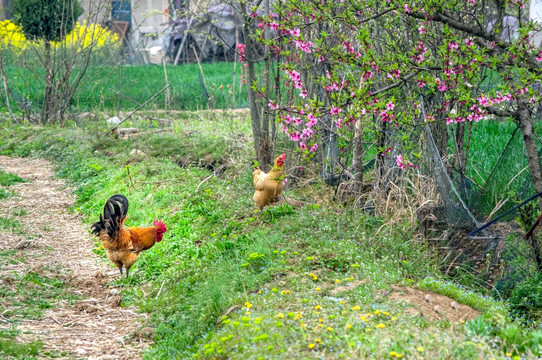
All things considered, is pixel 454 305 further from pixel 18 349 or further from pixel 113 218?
pixel 113 218

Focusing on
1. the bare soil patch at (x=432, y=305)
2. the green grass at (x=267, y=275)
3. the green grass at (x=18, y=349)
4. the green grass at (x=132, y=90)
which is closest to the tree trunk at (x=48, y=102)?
the green grass at (x=132, y=90)

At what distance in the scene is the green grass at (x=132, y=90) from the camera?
16656 mm

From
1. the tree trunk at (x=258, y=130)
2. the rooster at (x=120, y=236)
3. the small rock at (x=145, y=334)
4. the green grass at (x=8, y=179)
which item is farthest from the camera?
the green grass at (x=8, y=179)

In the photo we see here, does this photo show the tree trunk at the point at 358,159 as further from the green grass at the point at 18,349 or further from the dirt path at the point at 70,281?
the green grass at the point at 18,349

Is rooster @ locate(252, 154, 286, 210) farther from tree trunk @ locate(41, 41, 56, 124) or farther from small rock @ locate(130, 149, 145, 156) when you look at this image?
tree trunk @ locate(41, 41, 56, 124)

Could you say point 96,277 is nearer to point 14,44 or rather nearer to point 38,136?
point 38,136

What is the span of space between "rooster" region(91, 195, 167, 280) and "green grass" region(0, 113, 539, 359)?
0.36 metres

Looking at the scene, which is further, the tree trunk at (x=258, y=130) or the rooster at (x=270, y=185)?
the tree trunk at (x=258, y=130)

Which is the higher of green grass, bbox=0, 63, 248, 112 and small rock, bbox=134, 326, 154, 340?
green grass, bbox=0, 63, 248, 112

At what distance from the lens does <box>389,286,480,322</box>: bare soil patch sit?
14.1ft

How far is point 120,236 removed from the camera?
20.0ft

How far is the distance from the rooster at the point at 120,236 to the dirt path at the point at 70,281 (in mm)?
386

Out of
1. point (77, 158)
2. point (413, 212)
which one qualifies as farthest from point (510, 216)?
point (77, 158)

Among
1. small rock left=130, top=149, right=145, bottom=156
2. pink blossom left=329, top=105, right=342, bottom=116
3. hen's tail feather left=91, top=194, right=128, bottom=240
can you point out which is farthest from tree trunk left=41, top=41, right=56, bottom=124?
pink blossom left=329, top=105, right=342, bottom=116
